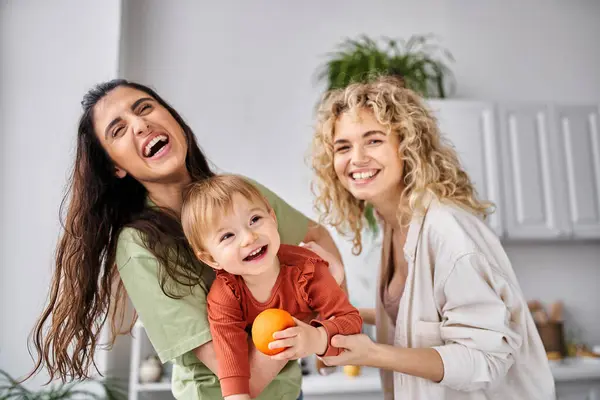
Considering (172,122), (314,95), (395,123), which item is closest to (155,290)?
(172,122)

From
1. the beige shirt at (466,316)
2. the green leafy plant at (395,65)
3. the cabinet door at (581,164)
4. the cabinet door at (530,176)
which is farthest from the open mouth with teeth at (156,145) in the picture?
the cabinet door at (581,164)

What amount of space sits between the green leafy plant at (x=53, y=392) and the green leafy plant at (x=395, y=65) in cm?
130

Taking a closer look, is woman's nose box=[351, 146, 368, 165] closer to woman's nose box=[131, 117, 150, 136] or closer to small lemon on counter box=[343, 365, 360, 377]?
woman's nose box=[131, 117, 150, 136]

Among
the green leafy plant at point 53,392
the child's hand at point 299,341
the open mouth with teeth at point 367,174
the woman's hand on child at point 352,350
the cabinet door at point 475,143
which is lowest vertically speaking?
the green leafy plant at point 53,392

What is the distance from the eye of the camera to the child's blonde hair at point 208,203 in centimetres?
96

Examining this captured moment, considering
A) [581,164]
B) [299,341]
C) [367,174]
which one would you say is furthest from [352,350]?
[581,164]

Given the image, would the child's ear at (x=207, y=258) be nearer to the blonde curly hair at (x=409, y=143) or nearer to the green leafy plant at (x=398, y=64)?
the blonde curly hair at (x=409, y=143)

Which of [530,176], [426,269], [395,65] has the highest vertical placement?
[395,65]

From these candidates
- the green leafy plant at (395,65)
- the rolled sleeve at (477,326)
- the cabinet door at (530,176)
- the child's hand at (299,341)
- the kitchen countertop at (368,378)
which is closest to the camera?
the child's hand at (299,341)

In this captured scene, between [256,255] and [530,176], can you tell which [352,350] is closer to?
[256,255]

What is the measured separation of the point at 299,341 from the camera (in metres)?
0.89

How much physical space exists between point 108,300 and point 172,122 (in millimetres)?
393

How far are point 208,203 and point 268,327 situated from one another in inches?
9.9

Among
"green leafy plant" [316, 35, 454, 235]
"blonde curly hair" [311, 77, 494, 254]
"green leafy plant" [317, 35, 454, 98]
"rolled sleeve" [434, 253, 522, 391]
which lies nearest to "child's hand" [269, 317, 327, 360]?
"rolled sleeve" [434, 253, 522, 391]
